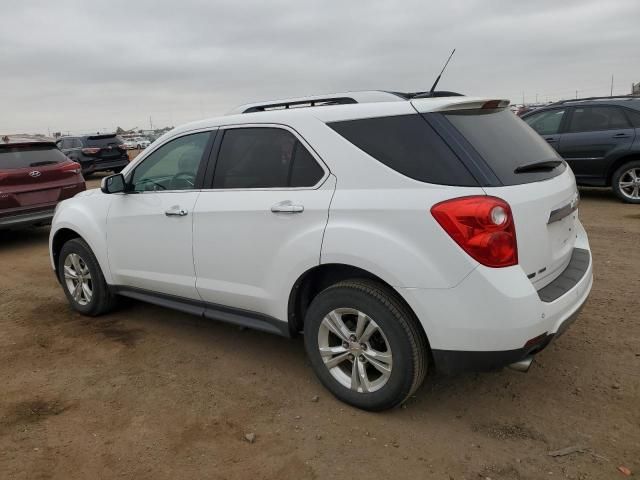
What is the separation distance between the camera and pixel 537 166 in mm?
2957

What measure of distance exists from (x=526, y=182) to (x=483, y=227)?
45 centimetres

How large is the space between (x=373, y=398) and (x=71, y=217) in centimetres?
319

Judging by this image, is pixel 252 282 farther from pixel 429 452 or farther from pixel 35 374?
pixel 35 374

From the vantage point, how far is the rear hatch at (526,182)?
2.64 m

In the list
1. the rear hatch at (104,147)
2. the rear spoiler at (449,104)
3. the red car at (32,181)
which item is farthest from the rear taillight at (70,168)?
the rear hatch at (104,147)

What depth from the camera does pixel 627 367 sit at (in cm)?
342

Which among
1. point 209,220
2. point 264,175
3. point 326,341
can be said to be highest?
point 264,175

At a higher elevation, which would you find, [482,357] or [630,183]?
[482,357]

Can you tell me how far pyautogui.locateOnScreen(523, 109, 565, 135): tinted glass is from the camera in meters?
9.58

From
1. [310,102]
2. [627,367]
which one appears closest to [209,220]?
[310,102]

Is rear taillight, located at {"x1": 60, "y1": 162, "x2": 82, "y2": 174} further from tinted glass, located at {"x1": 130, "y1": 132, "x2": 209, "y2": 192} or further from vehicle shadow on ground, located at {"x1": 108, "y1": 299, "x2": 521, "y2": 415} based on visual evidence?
tinted glass, located at {"x1": 130, "y1": 132, "x2": 209, "y2": 192}

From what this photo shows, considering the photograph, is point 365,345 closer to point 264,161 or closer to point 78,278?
point 264,161

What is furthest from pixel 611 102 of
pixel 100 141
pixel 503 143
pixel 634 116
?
pixel 100 141

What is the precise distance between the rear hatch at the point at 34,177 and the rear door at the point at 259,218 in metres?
5.41
